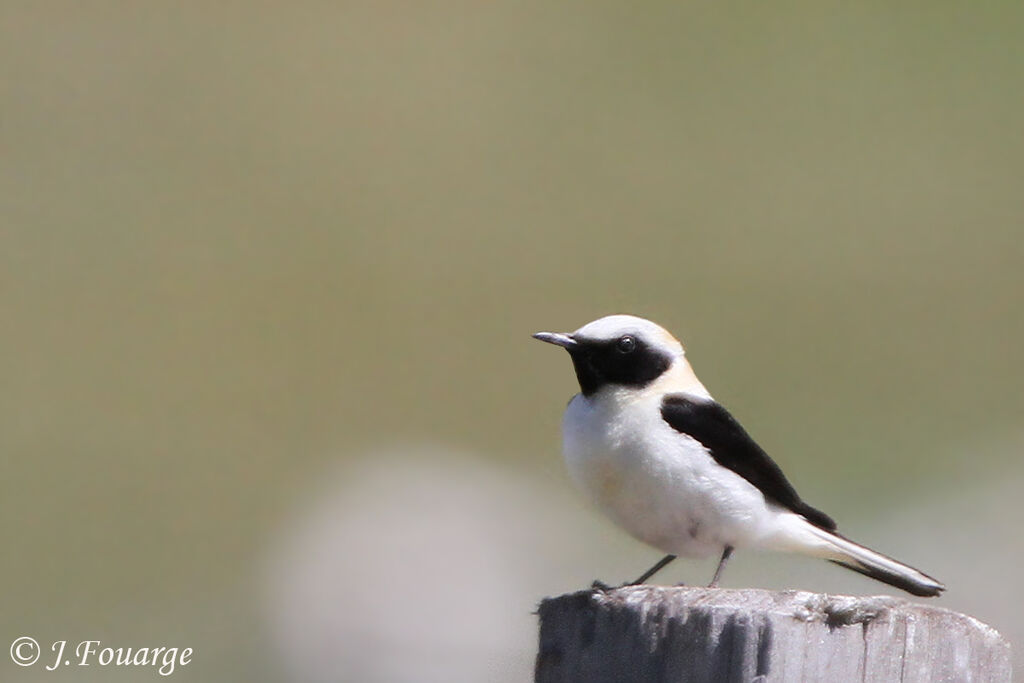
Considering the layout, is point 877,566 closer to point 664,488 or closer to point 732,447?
point 732,447

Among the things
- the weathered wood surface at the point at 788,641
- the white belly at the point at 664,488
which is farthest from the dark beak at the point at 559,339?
the weathered wood surface at the point at 788,641

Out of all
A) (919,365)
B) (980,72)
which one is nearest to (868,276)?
(919,365)

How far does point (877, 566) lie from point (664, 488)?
695 millimetres

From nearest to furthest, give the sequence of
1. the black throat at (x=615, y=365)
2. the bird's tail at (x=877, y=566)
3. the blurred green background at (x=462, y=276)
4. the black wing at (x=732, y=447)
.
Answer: the bird's tail at (x=877, y=566)
the black wing at (x=732, y=447)
the black throat at (x=615, y=365)
the blurred green background at (x=462, y=276)

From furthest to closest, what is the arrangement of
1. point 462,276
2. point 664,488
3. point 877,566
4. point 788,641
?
point 462,276 < point 877,566 < point 664,488 < point 788,641

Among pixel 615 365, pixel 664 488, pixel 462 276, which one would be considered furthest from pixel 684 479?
pixel 462 276

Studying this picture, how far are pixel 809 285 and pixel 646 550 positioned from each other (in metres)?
5.68

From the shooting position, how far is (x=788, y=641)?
9.62 ft

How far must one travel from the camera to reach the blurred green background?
10.3 metres

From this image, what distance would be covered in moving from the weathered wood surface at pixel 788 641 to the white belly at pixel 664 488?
1281 mm

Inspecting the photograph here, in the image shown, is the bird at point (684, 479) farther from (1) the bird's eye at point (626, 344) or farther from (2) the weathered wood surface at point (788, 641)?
(2) the weathered wood surface at point (788, 641)

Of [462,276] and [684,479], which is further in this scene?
[462,276]

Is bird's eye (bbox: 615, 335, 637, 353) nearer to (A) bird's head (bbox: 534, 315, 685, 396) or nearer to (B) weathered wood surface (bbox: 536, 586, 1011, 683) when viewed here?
(A) bird's head (bbox: 534, 315, 685, 396)

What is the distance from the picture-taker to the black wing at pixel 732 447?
4570 millimetres
